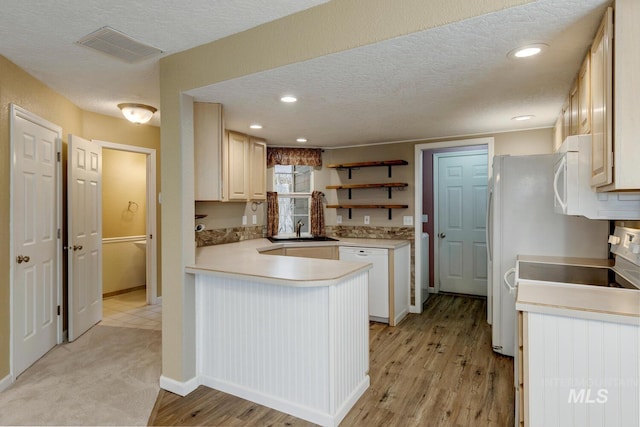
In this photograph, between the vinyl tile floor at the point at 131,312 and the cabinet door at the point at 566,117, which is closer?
the cabinet door at the point at 566,117

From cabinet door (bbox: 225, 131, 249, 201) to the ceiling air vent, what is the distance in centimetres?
135

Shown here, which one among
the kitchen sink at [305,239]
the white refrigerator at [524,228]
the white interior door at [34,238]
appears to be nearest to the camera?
the white interior door at [34,238]

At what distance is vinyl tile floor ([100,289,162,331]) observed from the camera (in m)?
3.89

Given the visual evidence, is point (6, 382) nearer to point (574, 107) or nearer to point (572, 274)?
point (572, 274)

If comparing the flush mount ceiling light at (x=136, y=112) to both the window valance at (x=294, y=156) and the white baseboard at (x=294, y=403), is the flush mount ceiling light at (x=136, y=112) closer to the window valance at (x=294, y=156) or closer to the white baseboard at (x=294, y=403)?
the window valance at (x=294, y=156)

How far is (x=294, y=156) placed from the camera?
468cm

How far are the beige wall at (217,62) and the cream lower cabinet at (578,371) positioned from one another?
1.34m

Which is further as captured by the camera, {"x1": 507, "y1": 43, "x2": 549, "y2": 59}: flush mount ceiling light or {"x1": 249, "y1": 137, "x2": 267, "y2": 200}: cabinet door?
{"x1": 249, "y1": 137, "x2": 267, "y2": 200}: cabinet door

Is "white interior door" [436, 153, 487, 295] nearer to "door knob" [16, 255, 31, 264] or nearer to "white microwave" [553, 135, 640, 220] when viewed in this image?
"white microwave" [553, 135, 640, 220]

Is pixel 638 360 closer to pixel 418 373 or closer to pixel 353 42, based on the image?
pixel 418 373

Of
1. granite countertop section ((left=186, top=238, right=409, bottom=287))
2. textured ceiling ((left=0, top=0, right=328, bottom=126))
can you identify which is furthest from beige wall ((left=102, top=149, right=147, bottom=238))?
granite countertop section ((left=186, top=238, right=409, bottom=287))

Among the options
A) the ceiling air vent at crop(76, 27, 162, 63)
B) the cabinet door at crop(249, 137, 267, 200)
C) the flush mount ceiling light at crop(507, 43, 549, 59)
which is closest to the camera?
the flush mount ceiling light at crop(507, 43, 549, 59)

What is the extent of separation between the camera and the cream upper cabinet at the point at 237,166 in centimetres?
360

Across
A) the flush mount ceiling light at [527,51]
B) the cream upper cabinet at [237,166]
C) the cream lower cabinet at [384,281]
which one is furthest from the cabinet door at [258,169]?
the flush mount ceiling light at [527,51]
